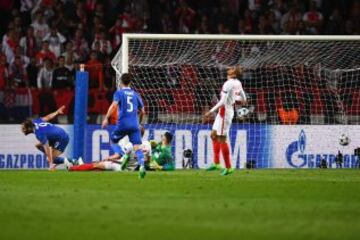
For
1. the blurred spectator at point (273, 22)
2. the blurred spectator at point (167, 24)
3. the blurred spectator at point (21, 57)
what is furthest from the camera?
the blurred spectator at point (167, 24)

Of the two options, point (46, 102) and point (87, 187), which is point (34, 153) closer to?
point (46, 102)

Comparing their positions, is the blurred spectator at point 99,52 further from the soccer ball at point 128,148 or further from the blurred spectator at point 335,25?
the blurred spectator at point 335,25

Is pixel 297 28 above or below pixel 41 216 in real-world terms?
above

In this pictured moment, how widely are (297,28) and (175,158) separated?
19.2 ft

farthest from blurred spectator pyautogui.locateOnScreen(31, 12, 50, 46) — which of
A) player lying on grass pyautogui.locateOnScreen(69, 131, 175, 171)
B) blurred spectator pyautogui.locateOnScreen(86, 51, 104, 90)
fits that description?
player lying on grass pyautogui.locateOnScreen(69, 131, 175, 171)

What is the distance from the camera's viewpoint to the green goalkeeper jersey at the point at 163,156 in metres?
19.8

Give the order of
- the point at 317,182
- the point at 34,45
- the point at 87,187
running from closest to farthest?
1. the point at 87,187
2. the point at 317,182
3. the point at 34,45

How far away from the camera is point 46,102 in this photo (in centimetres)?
2209

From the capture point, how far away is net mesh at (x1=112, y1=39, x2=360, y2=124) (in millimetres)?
21938

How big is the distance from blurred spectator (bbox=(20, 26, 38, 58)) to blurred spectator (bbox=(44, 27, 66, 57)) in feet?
1.15

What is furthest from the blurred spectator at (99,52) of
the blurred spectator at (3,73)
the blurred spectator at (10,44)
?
the blurred spectator at (3,73)

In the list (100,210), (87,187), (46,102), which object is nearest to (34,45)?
(46,102)

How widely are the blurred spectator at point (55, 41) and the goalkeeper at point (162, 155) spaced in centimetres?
551

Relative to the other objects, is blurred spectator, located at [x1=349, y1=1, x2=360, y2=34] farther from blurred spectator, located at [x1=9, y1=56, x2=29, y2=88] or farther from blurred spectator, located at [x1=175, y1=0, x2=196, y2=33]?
blurred spectator, located at [x1=9, y1=56, x2=29, y2=88]
